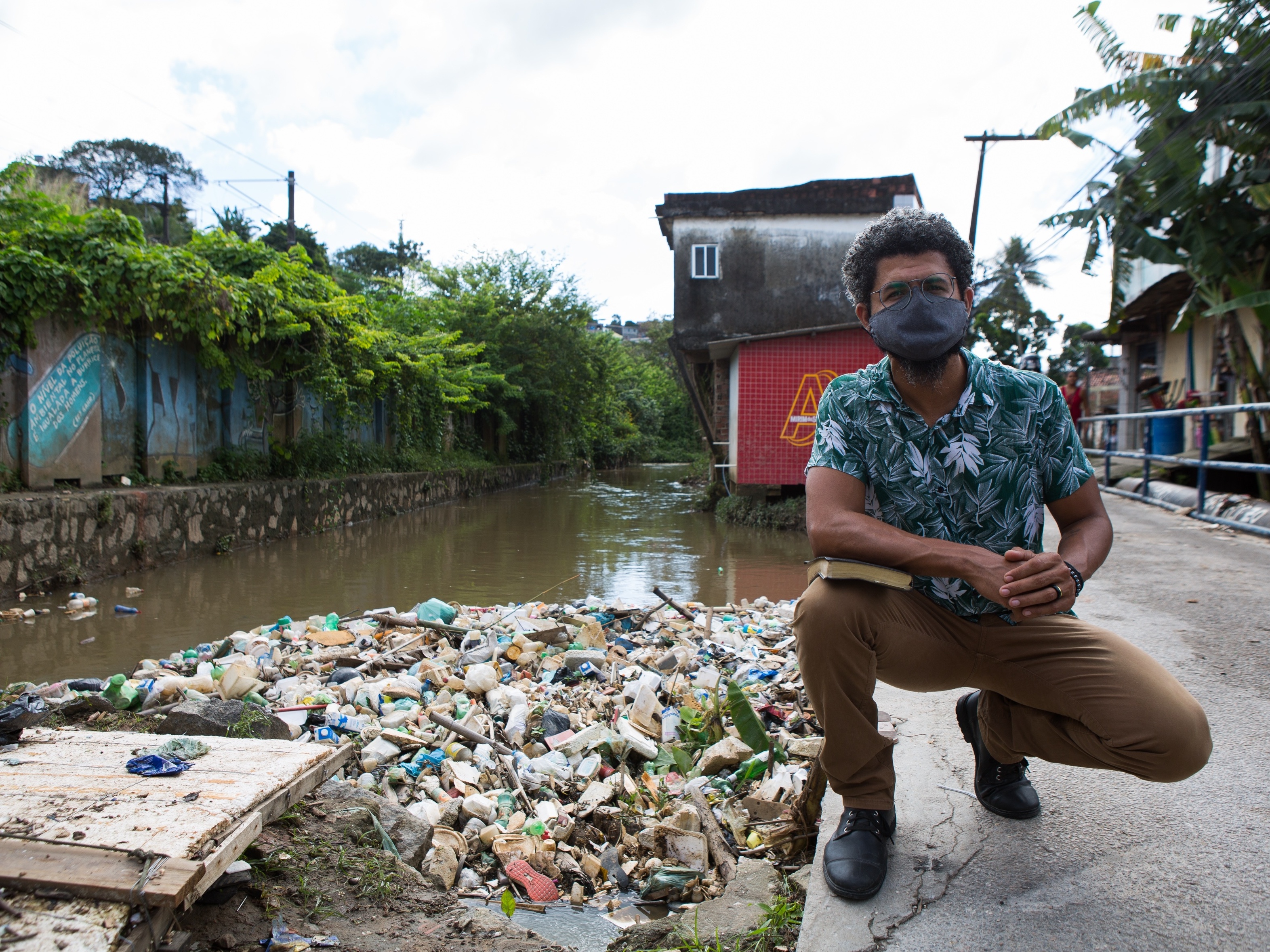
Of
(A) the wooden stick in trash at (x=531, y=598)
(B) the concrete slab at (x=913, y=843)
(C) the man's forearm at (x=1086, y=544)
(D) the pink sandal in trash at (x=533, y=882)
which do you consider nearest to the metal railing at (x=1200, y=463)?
(B) the concrete slab at (x=913, y=843)

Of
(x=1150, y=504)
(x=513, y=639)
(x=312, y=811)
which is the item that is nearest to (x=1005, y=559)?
(x=312, y=811)

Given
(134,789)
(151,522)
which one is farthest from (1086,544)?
(151,522)

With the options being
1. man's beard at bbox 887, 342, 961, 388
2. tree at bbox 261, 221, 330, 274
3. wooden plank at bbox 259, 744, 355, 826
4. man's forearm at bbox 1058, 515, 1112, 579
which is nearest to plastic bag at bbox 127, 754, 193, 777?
wooden plank at bbox 259, 744, 355, 826

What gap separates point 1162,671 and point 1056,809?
0.60 metres

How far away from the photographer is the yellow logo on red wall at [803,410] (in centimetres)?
1423

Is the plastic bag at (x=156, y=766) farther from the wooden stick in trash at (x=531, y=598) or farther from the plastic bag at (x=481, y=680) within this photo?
the wooden stick in trash at (x=531, y=598)

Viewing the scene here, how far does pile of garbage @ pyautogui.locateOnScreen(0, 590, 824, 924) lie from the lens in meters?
2.62

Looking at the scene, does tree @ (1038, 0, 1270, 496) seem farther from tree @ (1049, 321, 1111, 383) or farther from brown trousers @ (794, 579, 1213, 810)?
tree @ (1049, 321, 1111, 383)

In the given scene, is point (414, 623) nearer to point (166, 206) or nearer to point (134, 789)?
point (134, 789)

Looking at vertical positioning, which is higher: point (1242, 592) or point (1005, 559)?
point (1005, 559)

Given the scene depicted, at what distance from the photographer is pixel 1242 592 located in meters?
4.56

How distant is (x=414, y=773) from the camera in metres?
3.22

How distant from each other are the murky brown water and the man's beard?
204 inches

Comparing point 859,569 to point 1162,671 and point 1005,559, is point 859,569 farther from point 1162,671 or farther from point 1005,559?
point 1162,671
